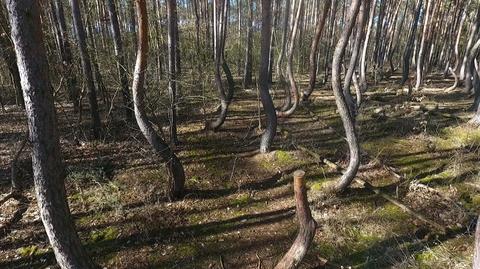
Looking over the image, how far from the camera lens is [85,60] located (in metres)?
8.23

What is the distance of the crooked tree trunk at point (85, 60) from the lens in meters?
7.85

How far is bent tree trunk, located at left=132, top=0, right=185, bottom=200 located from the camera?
17.6ft

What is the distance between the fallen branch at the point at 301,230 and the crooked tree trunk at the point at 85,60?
6547 mm

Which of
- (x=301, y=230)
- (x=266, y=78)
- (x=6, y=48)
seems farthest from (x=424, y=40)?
(x=6, y=48)

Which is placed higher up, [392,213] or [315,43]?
[315,43]

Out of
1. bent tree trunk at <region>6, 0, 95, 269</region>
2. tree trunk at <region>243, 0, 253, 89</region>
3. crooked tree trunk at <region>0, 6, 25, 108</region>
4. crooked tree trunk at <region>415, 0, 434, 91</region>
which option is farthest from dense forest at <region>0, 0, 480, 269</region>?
tree trunk at <region>243, 0, 253, 89</region>

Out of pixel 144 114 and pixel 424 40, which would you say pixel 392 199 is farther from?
pixel 424 40

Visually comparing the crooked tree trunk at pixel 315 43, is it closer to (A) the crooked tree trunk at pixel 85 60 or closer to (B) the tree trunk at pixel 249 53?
(B) the tree trunk at pixel 249 53

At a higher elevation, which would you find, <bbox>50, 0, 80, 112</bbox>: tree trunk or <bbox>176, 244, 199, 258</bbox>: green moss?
<bbox>50, 0, 80, 112</bbox>: tree trunk

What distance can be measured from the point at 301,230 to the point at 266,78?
14.5 feet

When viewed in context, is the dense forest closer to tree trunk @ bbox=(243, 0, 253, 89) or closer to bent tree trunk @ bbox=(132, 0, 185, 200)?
bent tree trunk @ bbox=(132, 0, 185, 200)

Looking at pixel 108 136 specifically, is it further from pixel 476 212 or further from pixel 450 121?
pixel 450 121

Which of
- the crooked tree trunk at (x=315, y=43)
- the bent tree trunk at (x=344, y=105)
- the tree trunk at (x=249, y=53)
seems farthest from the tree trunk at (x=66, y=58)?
the tree trunk at (x=249, y=53)

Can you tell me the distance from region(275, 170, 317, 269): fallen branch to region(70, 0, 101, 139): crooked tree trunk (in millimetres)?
6547
